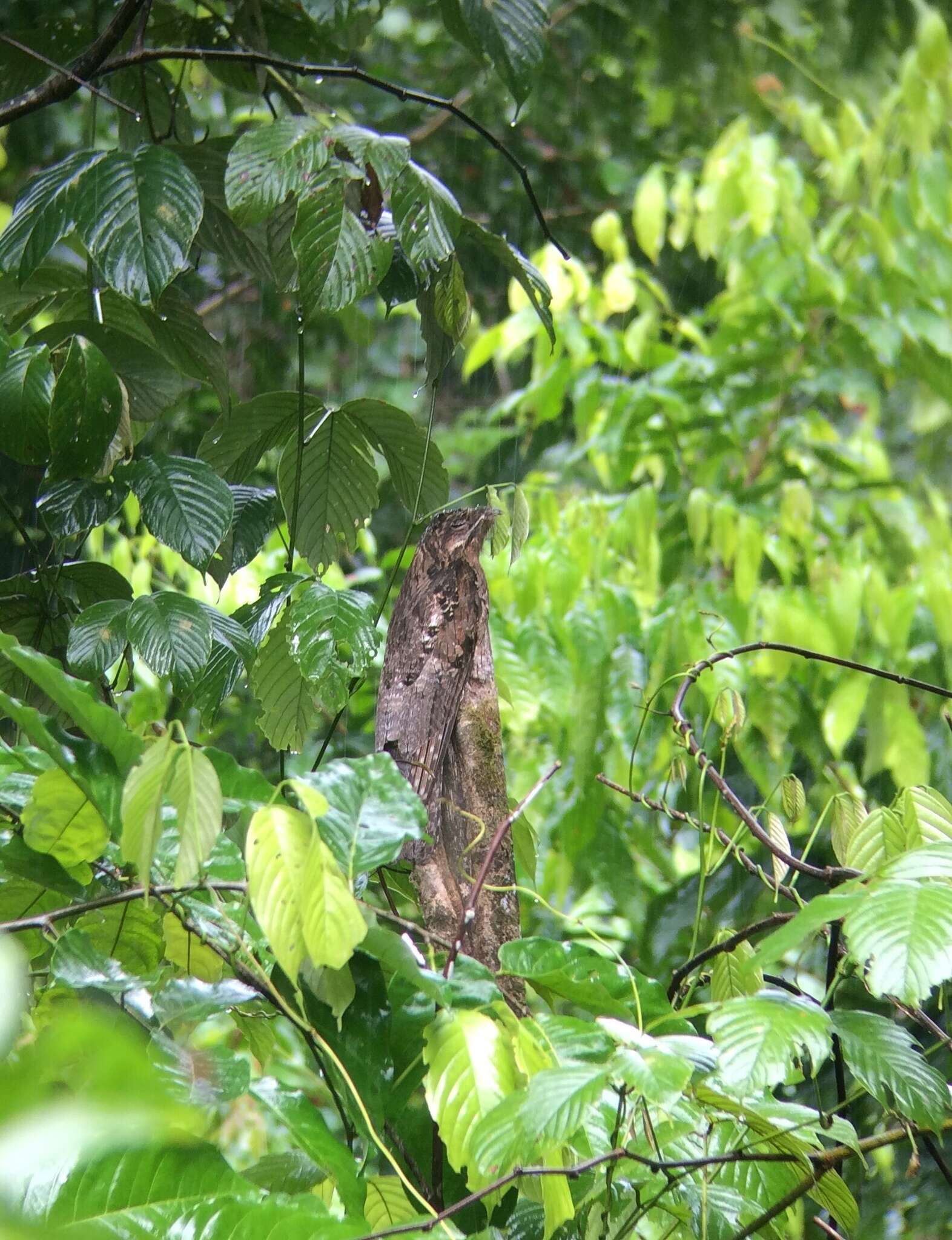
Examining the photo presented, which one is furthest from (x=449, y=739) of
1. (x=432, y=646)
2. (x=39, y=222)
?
(x=39, y=222)

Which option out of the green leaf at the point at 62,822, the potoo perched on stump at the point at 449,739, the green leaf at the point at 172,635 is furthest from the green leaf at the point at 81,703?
the potoo perched on stump at the point at 449,739

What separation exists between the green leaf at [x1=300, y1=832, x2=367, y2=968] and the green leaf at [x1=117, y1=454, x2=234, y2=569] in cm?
33

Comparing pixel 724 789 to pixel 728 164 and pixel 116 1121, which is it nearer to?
pixel 116 1121

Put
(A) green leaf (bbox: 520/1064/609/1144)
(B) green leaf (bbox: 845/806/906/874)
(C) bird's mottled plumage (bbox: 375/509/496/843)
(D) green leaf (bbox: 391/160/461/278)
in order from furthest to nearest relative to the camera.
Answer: (C) bird's mottled plumage (bbox: 375/509/496/843) → (D) green leaf (bbox: 391/160/461/278) → (B) green leaf (bbox: 845/806/906/874) → (A) green leaf (bbox: 520/1064/609/1144)

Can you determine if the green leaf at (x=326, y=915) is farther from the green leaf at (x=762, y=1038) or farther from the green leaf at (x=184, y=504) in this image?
the green leaf at (x=184, y=504)

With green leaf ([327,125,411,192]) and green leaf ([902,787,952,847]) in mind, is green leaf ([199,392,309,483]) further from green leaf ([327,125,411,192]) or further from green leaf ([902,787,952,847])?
green leaf ([902,787,952,847])

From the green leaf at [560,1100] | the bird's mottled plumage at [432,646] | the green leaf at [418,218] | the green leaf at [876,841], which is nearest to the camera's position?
the green leaf at [560,1100]

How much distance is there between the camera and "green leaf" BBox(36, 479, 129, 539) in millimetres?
777

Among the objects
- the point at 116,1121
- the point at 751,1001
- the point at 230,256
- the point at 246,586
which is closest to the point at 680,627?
the point at 246,586

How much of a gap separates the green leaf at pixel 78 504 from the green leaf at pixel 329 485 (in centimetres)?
14

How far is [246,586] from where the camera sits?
67.4 inches

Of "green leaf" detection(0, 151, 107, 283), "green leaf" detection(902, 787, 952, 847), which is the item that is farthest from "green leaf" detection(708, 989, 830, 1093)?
"green leaf" detection(0, 151, 107, 283)

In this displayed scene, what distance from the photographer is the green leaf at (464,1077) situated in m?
0.48

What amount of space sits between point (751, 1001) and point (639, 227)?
206 cm
